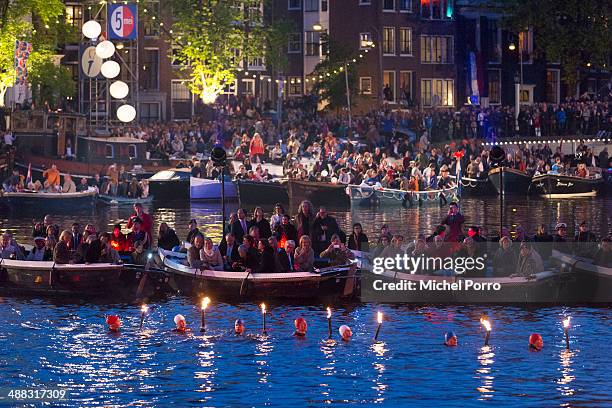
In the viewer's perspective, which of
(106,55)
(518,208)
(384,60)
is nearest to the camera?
(106,55)

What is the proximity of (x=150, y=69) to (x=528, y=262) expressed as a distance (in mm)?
60282

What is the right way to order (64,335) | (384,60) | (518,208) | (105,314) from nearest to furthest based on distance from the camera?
(64,335) < (105,314) < (518,208) < (384,60)

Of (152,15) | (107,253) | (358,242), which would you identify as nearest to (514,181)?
(152,15)

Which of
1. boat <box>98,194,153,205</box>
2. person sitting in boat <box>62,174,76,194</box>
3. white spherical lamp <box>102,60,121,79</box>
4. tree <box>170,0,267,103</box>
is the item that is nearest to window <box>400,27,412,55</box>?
tree <box>170,0,267,103</box>

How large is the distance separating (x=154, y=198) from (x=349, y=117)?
48.1 ft

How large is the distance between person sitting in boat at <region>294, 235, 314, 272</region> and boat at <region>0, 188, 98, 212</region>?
1170 inches

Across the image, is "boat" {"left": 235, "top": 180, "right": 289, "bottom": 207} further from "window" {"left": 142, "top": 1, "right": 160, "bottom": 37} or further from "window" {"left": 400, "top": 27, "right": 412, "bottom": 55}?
"window" {"left": 400, "top": 27, "right": 412, "bottom": 55}

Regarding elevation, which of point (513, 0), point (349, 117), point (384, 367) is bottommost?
point (384, 367)

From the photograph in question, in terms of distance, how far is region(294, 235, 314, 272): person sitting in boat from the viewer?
39344mm

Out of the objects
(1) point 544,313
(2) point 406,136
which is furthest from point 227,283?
(2) point 406,136

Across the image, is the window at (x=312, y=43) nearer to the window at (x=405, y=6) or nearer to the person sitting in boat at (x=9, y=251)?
the window at (x=405, y=6)

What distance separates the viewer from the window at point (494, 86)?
9994 centimetres

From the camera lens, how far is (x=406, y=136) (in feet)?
273

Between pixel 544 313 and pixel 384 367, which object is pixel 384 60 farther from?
pixel 384 367
